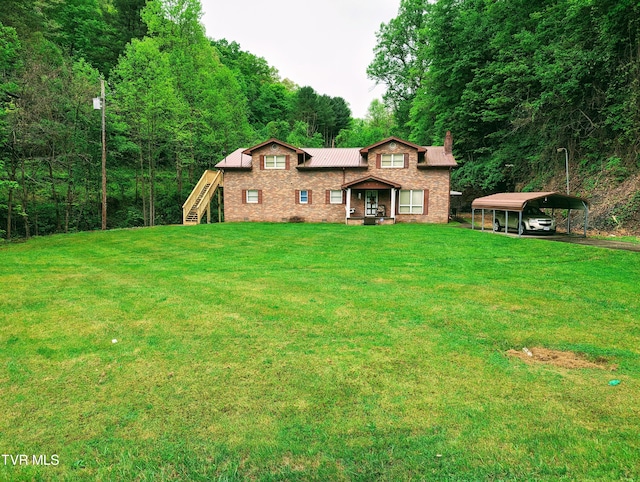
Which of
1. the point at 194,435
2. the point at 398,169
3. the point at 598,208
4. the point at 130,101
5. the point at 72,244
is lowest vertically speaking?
the point at 194,435

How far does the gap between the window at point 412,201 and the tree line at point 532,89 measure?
23.4ft

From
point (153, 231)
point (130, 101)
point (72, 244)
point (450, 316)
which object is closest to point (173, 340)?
point (450, 316)

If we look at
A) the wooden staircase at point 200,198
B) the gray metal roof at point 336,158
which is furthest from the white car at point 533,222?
the wooden staircase at point 200,198

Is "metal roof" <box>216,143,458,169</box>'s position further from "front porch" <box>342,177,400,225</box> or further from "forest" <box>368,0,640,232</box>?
"forest" <box>368,0,640,232</box>

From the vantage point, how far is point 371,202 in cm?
2442

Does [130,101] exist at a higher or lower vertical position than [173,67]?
lower

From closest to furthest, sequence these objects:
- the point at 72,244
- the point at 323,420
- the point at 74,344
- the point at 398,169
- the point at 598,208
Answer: the point at 323,420, the point at 74,344, the point at 72,244, the point at 598,208, the point at 398,169

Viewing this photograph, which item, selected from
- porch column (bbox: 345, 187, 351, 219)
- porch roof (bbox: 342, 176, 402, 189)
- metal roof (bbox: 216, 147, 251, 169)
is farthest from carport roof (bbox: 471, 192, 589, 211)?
metal roof (bbox: 216, 147, 251, 169)

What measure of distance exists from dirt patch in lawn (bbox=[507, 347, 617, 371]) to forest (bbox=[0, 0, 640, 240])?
54.6ft

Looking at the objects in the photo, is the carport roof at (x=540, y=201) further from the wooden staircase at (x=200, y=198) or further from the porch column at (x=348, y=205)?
the wooden staircase at (x=200, y=198)

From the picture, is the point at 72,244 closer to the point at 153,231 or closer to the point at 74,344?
the point at 153,231

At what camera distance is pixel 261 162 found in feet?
81.6

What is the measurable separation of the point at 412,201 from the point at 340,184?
507 cm

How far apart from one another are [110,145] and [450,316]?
2804 cm
